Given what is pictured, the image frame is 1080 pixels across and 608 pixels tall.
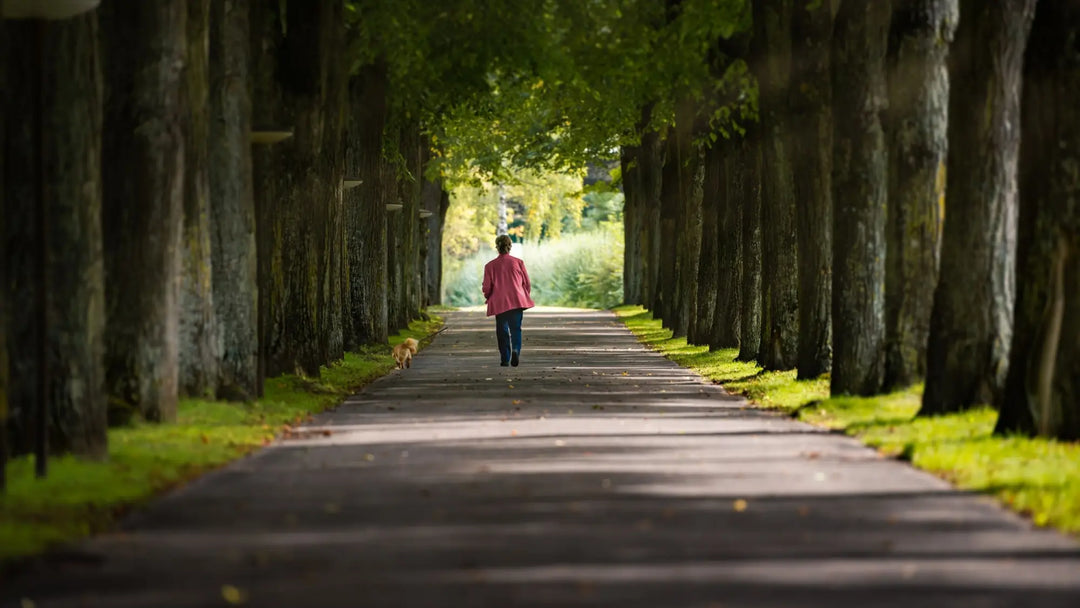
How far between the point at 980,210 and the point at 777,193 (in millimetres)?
9806

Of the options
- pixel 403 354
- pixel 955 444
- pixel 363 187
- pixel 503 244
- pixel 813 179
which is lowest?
pixel 403 354

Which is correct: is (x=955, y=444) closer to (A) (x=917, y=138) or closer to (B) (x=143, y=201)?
(A) (x=917, y=138)

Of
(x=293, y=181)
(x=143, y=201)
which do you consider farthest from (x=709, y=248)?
(x=143, y=201)

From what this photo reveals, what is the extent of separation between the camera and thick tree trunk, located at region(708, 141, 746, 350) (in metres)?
32.0

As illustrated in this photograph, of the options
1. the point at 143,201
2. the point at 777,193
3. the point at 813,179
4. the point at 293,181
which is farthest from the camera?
the point at 777,193

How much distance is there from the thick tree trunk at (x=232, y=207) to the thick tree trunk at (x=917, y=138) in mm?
6586

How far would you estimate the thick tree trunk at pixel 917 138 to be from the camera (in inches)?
752

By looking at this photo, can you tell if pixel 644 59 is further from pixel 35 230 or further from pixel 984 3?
pixel 35 230

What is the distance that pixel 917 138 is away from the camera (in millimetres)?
19125

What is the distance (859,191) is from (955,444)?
21.7ft

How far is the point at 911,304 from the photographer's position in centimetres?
1945

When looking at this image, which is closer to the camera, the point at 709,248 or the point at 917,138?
the point at 917,138

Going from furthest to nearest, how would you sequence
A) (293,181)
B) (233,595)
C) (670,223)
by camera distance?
(670,223) → (293,181) → (233,595)

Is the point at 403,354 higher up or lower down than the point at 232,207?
lower down
